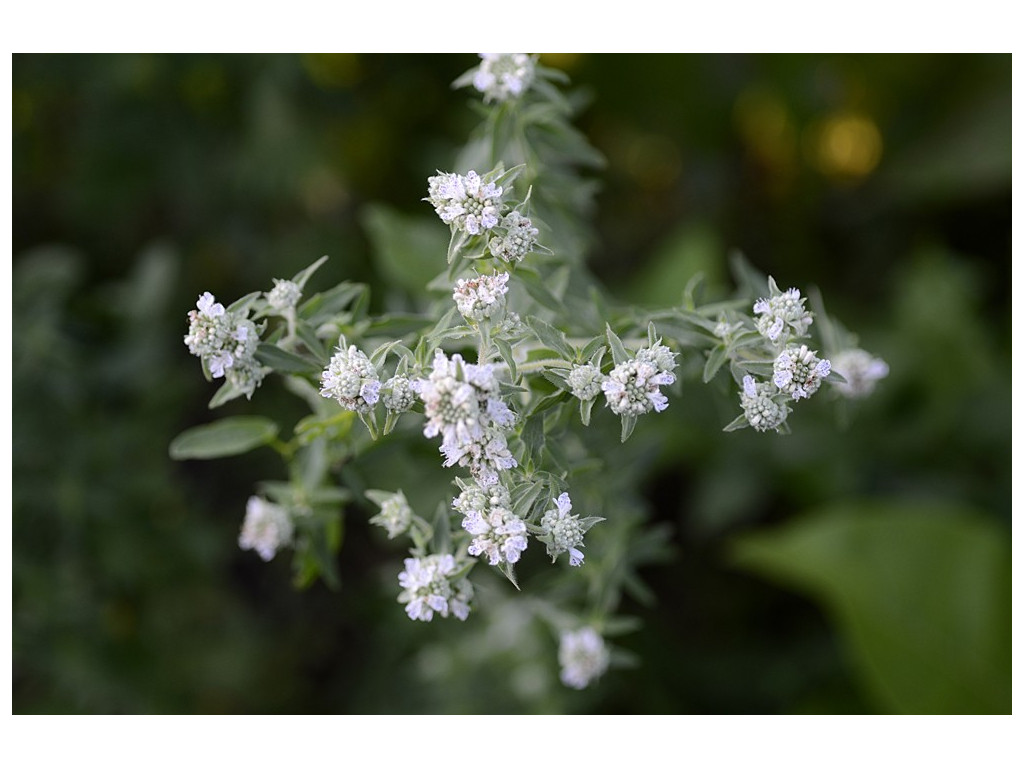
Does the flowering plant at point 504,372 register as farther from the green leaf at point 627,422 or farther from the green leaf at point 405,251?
the green leaf at point 405,251

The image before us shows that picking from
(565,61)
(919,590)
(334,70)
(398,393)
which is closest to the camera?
(398,393)

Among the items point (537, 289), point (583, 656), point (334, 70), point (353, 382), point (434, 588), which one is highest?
point (334, 70)

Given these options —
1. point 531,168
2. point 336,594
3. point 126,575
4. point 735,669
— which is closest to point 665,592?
point 735,669

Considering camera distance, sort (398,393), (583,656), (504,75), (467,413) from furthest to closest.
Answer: (583,656) → (504,75) → (398,393) → (467,413)

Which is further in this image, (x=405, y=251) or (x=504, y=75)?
(x=405, y=251)

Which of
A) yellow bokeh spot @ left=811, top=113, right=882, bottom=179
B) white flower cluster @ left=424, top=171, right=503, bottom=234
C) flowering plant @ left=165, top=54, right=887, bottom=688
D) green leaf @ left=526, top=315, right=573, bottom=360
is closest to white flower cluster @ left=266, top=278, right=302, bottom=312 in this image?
flowering plant @ left=165, top=54, right=887, bottom=688

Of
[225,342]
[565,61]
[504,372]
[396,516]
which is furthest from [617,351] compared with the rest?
[565,61]

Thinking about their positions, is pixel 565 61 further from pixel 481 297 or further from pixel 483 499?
pixel 483 499
